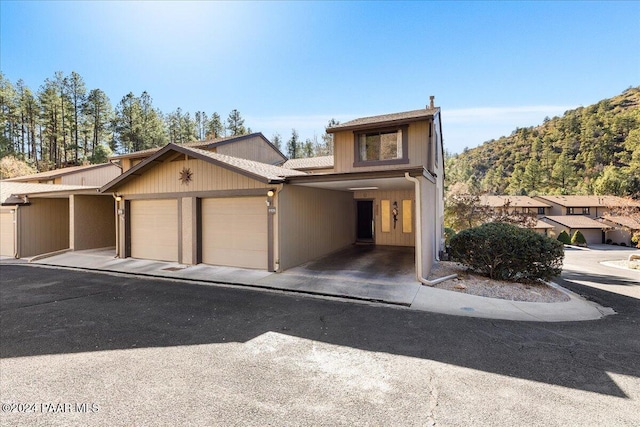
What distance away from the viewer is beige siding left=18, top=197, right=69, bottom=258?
12.9 meters

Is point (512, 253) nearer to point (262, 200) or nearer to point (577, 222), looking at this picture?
point (262, 200)

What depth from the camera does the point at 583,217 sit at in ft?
131

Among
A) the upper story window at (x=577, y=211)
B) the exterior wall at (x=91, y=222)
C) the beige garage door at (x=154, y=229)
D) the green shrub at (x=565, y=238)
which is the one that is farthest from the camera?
the upper story window at (x=577, y=211)

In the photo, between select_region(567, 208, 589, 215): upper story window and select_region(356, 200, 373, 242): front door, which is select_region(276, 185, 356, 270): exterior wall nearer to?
select_region(356, 200, 373, 242): front door

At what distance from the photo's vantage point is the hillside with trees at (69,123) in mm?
34375

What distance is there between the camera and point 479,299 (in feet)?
21.4

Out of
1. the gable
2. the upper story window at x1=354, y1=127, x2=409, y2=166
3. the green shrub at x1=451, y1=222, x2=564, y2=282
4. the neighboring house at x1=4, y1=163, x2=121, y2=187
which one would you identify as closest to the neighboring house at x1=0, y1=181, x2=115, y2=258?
the gable

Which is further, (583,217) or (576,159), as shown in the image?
(576,159)

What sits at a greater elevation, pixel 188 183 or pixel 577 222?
pixel 188 183

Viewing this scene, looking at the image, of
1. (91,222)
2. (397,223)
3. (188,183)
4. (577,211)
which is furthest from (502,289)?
(577,211)

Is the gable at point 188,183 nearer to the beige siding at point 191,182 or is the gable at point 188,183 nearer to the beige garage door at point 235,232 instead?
the beige siding at point 191,182

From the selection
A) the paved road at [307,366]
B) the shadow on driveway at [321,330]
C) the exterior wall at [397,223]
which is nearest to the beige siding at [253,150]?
the exterior wall at [397,223]

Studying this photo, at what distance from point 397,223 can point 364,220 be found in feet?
7.30

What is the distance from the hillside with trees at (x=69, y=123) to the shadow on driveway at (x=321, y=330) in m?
34.8
